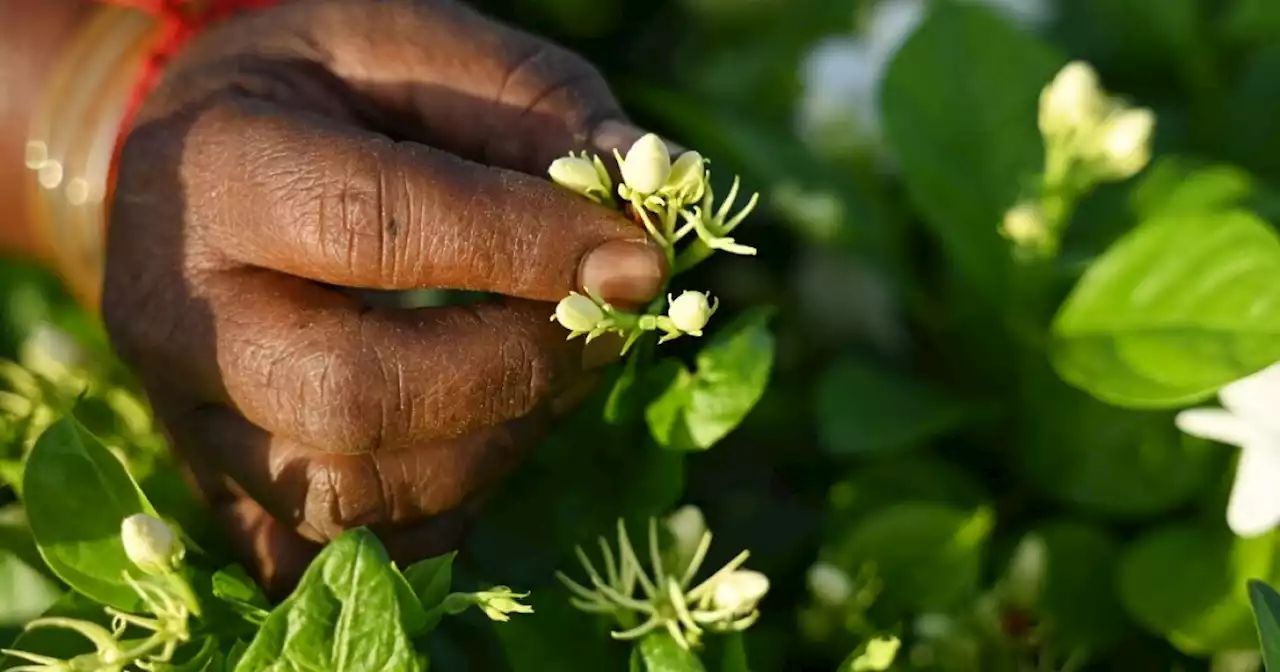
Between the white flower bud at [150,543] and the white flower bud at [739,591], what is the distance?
0.21 meters

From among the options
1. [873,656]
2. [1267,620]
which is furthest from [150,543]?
[1267,620]

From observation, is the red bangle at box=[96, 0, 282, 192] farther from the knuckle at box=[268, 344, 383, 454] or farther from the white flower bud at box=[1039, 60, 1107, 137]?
the white flower bud at box=[1039, 60, 1107, 137]

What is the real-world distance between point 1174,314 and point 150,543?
48 centimetres

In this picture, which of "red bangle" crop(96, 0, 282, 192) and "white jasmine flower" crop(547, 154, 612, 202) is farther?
"red bangle" crop(96, 0, 282, 192)

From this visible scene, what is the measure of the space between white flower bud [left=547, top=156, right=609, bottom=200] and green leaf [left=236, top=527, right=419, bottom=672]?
138 millimetres

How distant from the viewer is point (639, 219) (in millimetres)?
451

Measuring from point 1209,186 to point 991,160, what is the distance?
0.40 feet

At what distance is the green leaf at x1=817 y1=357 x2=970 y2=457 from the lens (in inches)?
26.9

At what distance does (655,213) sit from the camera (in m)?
0.45

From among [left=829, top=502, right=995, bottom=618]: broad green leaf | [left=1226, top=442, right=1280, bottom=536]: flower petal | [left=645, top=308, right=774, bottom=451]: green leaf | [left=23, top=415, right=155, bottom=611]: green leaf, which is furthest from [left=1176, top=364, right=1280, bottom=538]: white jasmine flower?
[left=23, top=415, right=155, bottom=611]: green leaf

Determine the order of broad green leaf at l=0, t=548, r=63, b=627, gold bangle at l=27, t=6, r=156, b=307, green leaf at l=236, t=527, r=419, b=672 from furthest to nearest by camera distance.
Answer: gold bangle at l=27, t=6, r=156, b=307 < broad green leaf at l=0, t=548, r=63, b=627 < green leaf at l=236, t=527, r=419, b=672

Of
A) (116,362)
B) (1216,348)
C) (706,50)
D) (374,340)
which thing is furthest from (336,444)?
(706,50)

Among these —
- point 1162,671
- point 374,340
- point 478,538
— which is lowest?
point 1162,671

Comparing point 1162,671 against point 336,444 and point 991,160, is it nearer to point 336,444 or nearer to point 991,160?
point 991,160
